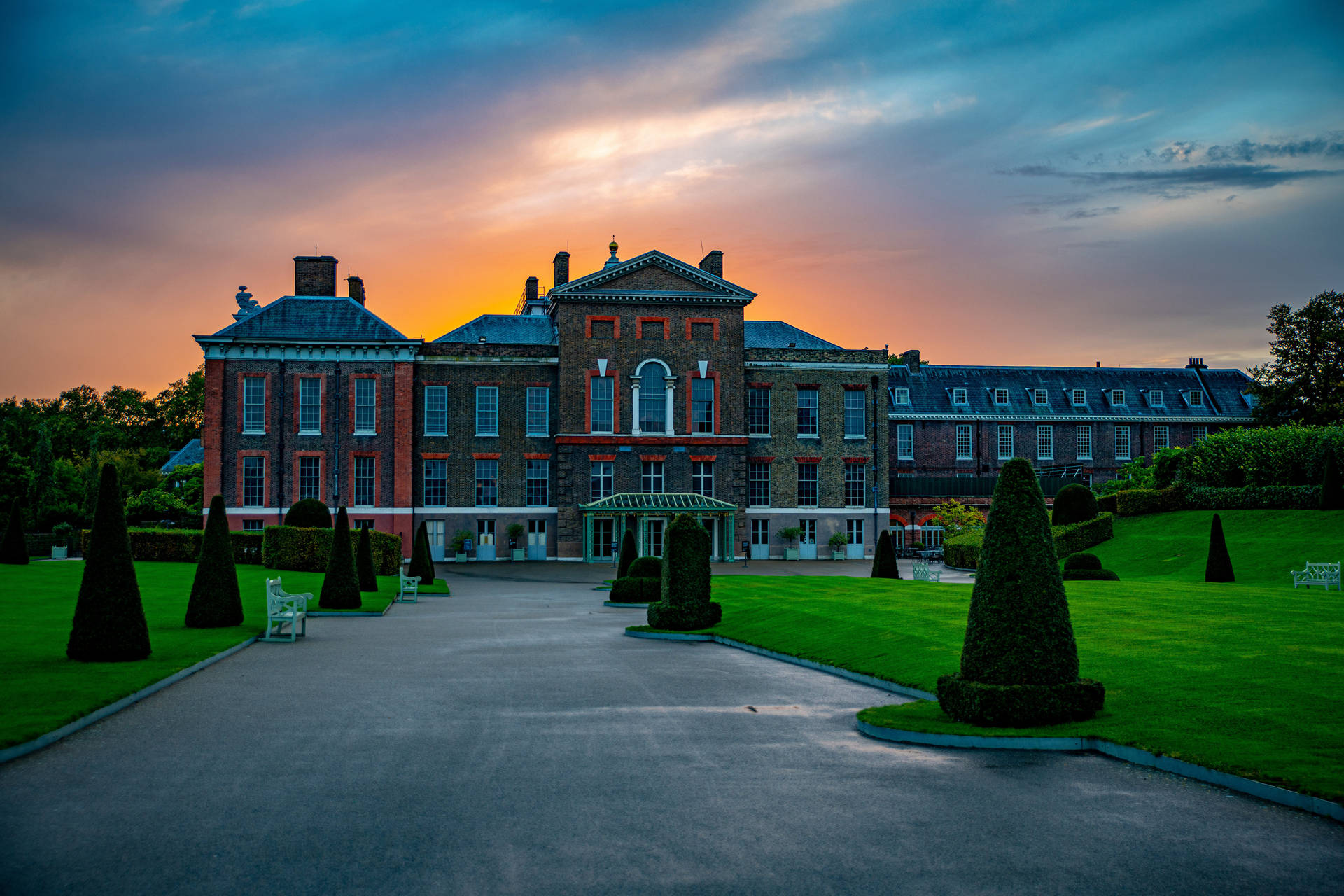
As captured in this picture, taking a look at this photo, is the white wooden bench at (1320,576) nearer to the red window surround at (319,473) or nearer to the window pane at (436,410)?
the window pane at (436,410)

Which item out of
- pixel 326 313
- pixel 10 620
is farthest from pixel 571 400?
pixel 10 620

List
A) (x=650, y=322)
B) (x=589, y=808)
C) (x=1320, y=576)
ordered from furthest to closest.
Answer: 1. (x=650, y=322)
2. (x=1320, y=576)
3. (x=589, y=808)

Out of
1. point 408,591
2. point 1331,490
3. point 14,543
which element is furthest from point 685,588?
point 14,543

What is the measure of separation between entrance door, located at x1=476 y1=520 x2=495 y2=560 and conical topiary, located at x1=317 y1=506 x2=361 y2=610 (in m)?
27.8

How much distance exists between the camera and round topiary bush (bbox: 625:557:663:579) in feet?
98.8

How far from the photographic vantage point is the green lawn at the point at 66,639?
11555 millimetres

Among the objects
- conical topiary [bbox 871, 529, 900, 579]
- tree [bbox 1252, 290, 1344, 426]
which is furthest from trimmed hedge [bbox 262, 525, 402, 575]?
tree [bbox 1252, 290, 1344, 426]

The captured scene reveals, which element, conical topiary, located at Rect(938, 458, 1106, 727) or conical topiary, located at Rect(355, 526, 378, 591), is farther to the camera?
conical topiary, located at Rect(355, 526, 378, 591)

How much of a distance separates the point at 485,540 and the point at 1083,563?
31.6 m

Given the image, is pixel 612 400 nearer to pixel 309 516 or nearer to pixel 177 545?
pixel 309 516

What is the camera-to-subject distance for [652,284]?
180ft

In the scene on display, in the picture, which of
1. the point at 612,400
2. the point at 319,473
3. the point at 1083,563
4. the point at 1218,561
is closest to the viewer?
the point at 1218,561

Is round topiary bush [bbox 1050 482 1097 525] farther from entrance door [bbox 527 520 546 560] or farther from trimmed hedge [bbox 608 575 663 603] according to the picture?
entrance door [bbox 527 520 546 560]

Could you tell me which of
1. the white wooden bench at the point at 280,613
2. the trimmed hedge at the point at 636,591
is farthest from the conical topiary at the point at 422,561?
the white wooden bench at the point at 280,613
